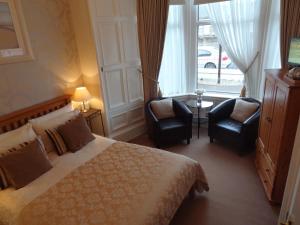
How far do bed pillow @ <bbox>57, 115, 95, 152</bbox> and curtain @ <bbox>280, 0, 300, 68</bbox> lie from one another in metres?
2.96

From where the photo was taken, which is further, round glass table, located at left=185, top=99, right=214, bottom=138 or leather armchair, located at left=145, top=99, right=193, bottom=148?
round glass table, located at left=185, top=99, right=214, bottom=138

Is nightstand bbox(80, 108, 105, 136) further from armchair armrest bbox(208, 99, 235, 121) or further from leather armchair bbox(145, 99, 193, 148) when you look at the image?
armchair armrest bbox(208, 99, 235, 121)

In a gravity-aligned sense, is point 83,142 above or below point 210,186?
above

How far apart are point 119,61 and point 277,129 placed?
2.48 meters

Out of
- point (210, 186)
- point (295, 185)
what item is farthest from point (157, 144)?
point (295, 185)

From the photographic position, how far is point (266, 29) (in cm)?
323

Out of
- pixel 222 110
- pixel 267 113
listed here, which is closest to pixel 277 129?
pixel 267 113

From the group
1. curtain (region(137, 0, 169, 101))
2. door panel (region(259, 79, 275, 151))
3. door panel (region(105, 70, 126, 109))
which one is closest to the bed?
door panel (region(259, 79, 275, 151))

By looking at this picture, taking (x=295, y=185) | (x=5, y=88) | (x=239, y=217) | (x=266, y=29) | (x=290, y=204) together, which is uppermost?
(x=266, y=29)

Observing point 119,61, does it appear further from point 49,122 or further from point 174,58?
point 49,122

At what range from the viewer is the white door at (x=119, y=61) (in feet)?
10.4

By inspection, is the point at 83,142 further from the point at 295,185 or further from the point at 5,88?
the point at 295,185

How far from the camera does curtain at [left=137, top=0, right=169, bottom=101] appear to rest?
3.50 m

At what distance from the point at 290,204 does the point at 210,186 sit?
1650mm
